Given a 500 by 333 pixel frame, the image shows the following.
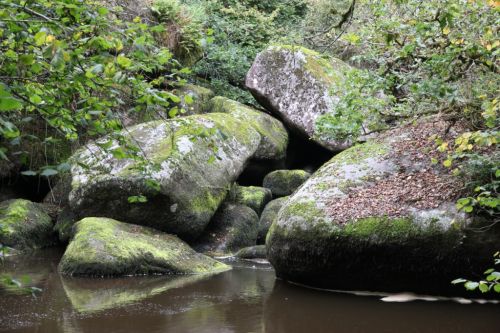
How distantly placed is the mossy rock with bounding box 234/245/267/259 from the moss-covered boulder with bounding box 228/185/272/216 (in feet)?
5.10

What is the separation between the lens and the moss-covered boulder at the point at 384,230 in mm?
5906

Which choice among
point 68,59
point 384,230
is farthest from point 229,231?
point 68,59

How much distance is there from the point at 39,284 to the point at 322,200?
3858 millimetres

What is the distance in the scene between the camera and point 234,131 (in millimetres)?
10555

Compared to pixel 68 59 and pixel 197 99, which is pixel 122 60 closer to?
pixel 68 59

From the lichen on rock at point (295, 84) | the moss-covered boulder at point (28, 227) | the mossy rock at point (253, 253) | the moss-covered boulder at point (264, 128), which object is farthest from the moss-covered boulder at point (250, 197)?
the moss-covered boulder at point (28, 227)

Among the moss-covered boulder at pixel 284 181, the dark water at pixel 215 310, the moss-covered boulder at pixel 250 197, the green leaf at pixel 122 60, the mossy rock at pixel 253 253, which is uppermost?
the green leaf at pixel 122 60

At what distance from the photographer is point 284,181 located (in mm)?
11281

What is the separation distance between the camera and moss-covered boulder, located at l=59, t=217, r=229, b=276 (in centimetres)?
729

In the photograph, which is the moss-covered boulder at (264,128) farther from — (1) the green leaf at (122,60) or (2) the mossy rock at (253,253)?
(1) the green leaf at (122,60)

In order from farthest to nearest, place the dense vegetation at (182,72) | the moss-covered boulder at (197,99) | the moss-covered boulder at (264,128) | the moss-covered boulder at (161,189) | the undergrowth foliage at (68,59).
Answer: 1. the moss-covered boulder at (197,99)
2. the moss-covered boulder at (264,128)
3. the moss-covered boulder at (161,189)
4. the dense vegetation at (182,72)
5. the undergrowth foliage at (68,59)

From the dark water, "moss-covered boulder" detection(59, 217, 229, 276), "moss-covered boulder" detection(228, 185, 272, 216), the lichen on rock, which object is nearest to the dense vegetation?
the dark water

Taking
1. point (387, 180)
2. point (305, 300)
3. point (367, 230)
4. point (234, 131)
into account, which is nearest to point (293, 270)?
point (305, 300)

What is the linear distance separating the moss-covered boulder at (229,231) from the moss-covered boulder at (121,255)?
1166 millimetres
